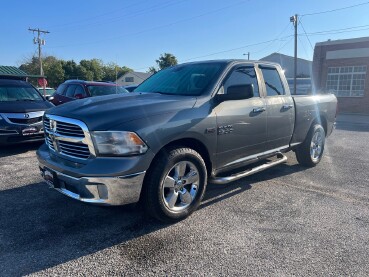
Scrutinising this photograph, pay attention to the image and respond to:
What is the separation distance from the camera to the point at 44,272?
8.86 feet

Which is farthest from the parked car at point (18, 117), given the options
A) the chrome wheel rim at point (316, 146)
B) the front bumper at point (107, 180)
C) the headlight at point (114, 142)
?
the chrome wheel rim at point (316, 146)

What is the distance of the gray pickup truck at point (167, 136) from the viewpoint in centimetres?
311

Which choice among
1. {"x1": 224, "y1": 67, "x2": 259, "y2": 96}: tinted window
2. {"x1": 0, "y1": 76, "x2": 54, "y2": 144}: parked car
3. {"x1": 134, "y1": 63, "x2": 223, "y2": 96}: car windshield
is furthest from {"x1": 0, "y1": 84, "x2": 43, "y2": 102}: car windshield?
{"x1": 224, "y1": 67, "x2": 259, "y2": 96}: tinted window

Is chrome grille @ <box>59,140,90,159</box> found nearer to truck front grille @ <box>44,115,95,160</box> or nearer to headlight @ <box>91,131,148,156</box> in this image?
truck front grille @ <box>44,115,95,160</box>

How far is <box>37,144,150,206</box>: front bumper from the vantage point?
304cm

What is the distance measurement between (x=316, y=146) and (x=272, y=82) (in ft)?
6.56

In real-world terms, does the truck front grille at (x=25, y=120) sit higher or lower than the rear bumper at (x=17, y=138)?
higher

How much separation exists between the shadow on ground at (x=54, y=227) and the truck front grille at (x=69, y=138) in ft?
2.77

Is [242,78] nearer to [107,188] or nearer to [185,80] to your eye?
[185,80]

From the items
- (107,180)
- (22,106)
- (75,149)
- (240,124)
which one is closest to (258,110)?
(240,124)

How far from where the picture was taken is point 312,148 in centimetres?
616

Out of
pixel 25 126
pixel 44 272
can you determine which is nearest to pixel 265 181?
pixel 44 272

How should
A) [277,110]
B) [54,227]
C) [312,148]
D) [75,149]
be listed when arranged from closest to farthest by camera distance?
[75,149] < [54,227] < [277,110] < [312,148]

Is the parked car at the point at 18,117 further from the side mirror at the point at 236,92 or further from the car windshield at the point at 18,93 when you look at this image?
the side mirror at the point at 236,92
